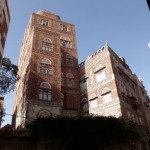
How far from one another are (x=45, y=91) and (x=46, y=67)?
13.6 feet

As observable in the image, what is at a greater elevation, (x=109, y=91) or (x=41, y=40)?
(x=41, y=40)

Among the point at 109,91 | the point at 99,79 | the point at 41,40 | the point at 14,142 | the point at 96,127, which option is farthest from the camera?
the point at 41,40

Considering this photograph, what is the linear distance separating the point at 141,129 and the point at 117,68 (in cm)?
949

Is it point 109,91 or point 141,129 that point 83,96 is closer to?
point 109,91

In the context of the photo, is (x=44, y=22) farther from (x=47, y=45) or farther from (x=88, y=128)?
(x=88, y=128)

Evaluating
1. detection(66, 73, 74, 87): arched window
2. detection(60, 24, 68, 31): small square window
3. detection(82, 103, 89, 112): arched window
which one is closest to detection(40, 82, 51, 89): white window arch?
detection(66, 73, 74, 87): arched window

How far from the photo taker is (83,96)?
3123 centimetres

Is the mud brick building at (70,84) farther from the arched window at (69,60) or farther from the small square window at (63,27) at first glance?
the small square window at (63,27)

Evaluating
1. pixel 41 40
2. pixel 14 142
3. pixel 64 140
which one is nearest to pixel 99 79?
pixel 41 40

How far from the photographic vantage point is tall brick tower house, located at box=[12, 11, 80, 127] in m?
26.0

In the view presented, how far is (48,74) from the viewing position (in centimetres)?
2916

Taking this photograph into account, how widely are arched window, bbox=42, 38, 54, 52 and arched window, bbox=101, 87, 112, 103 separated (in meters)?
10.9

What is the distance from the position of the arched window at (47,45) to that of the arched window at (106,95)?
10890 mm

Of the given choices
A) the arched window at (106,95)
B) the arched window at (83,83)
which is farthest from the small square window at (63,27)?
the arched window at (106,95)
